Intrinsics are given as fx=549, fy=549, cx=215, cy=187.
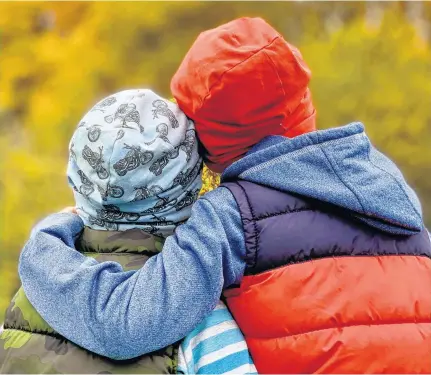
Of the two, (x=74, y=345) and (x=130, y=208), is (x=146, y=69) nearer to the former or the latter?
(x=130, y=208)

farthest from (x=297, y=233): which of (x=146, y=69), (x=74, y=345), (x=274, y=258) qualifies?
(x=146, y=69)

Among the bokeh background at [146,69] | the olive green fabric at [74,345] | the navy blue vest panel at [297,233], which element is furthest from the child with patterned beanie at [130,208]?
the bokeh background at [146,69]

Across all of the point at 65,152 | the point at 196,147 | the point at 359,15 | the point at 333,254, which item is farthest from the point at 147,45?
the point at 333,254

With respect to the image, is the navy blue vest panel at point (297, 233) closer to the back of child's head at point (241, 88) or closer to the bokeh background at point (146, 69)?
the back of child's head at point (241, 88)

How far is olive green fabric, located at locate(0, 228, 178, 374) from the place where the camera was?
0.83 meters

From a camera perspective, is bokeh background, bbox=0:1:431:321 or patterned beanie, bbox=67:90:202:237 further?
bokeh background, bbox=0:1:431:321

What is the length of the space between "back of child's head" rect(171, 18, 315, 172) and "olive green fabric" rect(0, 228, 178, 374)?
22 centimetres

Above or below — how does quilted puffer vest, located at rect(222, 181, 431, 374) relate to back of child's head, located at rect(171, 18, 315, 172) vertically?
below

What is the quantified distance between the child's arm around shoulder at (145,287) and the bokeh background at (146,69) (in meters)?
1.38

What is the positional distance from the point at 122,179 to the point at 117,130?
0.26ft

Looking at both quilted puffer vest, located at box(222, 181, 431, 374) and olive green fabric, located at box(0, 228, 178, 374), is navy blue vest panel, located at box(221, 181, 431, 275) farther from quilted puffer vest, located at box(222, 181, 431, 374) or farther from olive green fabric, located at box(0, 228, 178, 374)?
olive green fabric, located at box(0, 228, 178, 374)

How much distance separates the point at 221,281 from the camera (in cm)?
81

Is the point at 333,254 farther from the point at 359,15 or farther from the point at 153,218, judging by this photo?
the point at 359,15

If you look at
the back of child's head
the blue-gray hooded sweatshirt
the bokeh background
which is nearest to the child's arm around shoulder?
the blue-gray hooded sweatshirt
